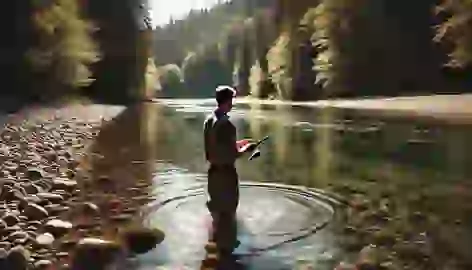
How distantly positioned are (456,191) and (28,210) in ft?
5.02

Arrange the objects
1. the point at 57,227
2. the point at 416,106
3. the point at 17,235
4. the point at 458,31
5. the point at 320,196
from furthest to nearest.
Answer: the point at 416,106
the point at 458,31
the point at 320,196
the point at 57,227
the point at 17,235

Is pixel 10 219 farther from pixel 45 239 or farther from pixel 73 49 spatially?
pixel 73 49

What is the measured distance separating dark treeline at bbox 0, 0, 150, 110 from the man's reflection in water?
4.42m

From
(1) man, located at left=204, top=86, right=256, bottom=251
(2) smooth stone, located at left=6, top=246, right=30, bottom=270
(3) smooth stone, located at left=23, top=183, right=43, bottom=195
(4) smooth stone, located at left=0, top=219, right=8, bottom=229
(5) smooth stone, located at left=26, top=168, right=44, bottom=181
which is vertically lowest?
(2) smooth stone, located at left=6, top=246, right=30, bottom=270

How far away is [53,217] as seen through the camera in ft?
6.17

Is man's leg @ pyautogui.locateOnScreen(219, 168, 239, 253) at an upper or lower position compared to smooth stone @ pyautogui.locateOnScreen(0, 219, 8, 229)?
upper

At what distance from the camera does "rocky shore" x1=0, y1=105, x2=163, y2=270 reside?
4.75 feet

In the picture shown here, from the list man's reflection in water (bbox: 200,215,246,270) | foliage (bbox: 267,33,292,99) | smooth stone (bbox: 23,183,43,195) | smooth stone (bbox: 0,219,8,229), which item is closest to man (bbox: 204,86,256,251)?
man's reflection in water (bbox: 200,215,246,270)

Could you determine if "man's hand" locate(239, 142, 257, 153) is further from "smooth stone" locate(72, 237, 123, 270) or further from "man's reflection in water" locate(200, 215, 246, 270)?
"smooth stone" locate(72, 237, 123, 270)

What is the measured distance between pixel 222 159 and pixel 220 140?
0.05 meters

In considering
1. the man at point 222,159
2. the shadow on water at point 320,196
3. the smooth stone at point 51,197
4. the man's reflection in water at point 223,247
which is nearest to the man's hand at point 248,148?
the man at point 222,159

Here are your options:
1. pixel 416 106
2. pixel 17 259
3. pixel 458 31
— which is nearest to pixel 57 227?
pixel 17 259

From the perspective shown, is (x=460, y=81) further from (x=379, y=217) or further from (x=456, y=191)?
(x=379, y=217)

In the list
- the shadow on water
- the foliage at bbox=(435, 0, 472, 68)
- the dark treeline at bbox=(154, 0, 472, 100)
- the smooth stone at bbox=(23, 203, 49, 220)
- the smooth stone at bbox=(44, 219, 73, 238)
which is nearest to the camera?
the shadow on water
